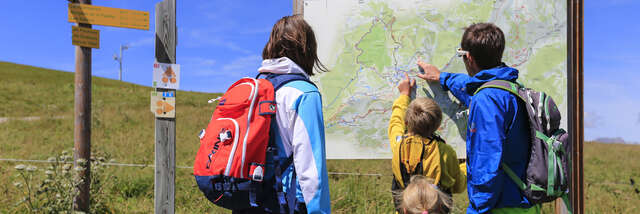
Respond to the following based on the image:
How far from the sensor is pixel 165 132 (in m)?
3.44

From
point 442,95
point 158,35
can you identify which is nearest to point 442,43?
point 442,95

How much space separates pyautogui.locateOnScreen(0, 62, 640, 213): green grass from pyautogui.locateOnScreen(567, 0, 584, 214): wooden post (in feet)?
3.17

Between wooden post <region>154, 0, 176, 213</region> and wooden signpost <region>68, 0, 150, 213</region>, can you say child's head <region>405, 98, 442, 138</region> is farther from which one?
wooden signpost <region>68, 0, 150, 213</region>

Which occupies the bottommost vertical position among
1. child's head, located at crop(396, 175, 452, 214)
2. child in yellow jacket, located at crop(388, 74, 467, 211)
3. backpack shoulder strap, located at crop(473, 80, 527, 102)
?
child's head, located at crop(396, 175, 452, 214)

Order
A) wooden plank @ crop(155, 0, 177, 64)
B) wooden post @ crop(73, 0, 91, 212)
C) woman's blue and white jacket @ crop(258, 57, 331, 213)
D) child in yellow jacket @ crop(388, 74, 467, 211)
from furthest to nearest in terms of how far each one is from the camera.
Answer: wooden post @ crop(73, 0, 91, 212)
wooden plank @ crop(155, 0, 177, 64)
child in yellow jacket @ crop(388, 74, 467, 211)
woman's blue and white jacket @ crop(258, 57, 331, 213)

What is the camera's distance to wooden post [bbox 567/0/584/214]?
286 centimetres

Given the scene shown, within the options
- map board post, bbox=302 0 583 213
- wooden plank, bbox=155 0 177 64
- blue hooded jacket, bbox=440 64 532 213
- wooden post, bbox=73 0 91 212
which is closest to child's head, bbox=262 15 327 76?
blue hooded jacket, bbox=440 64 532 213

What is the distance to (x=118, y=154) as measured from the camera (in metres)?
9.13

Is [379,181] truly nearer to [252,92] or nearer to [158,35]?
[158,35]

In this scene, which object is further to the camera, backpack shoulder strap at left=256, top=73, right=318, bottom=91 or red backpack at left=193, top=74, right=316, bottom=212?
backpack shoulder strap at left=256, top=73, right=318, bottom=91

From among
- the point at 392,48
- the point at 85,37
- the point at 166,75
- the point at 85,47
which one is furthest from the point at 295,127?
the point at 85,47

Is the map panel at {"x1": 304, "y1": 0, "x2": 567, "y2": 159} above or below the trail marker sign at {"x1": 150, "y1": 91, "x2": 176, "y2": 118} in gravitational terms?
above

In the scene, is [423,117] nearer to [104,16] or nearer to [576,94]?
[576,94]

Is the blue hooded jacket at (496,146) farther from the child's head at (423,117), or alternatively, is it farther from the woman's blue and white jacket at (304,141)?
the woman's blue and white jacket at (304,141)
